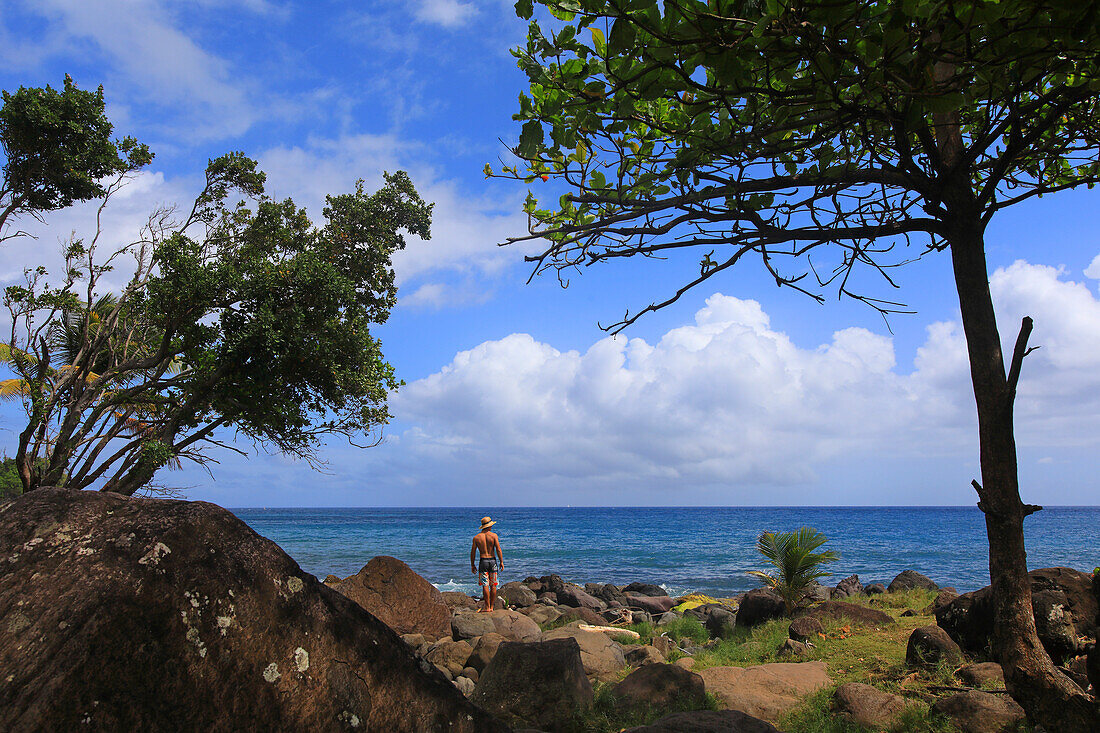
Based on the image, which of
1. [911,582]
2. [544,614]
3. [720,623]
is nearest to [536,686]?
[720,623]

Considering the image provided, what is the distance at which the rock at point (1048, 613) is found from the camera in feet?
21.1

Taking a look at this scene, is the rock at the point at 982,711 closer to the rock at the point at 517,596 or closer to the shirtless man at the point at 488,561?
the shirtless man at the point at 488,561

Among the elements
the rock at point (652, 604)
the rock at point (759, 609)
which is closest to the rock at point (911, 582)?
the rock at point (652, 604)

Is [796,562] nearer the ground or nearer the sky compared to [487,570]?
nearer the sky

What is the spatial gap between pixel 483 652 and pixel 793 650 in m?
4.66

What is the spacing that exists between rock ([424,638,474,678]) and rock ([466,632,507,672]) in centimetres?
17

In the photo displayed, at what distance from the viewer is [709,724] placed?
4379mm

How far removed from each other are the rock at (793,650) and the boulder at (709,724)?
460 centimetres

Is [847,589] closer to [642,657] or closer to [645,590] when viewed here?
[645,590]

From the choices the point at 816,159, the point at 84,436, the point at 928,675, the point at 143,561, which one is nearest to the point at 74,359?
the point at 84,436

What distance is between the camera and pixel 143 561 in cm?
260

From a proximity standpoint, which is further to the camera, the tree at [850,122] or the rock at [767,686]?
the rock at [767,686]

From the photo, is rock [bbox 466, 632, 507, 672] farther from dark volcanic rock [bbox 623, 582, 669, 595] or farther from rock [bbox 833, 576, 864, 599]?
dark volcanic rock [bbox 623, 582, 669, 595]

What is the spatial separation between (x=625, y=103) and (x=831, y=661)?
24.7 ft
